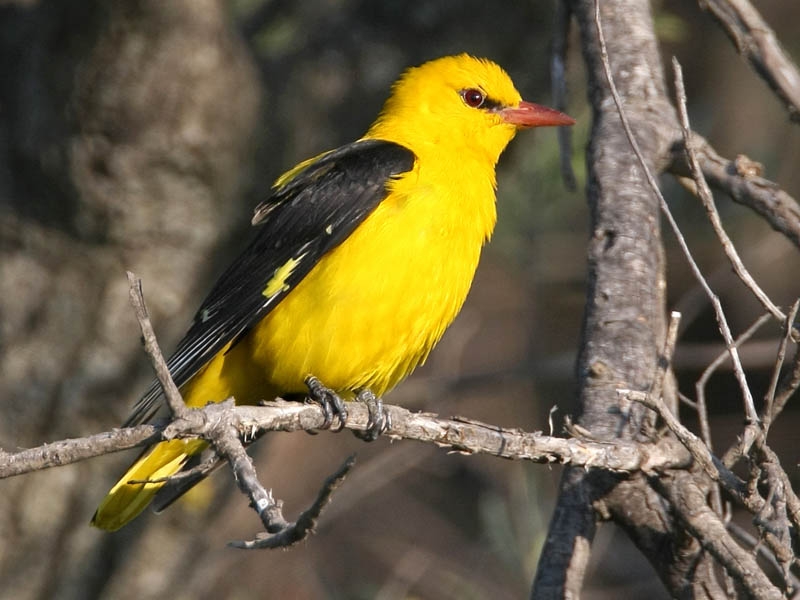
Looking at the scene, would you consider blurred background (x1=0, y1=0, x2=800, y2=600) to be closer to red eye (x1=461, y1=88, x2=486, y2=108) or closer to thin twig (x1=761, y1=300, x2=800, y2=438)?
red eye (x1=461, y1=88, x2=486, y2=108)

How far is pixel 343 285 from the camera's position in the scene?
3.61m

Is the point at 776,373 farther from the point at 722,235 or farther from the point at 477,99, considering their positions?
the point at 477,99

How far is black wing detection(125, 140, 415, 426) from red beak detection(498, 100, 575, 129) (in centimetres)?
51

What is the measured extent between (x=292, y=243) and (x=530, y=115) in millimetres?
1003

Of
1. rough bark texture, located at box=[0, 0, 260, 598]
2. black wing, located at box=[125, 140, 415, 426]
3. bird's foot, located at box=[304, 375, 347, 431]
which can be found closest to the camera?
bird's foot, located at box=[304, 375, 347, 431]

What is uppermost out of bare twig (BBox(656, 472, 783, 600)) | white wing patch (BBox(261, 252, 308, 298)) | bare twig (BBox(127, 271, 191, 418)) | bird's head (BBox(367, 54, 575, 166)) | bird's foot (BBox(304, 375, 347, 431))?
bare twig (BBox(127, 271, 191, 418))

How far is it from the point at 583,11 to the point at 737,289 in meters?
3.50

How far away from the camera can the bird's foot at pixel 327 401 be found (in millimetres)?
3219

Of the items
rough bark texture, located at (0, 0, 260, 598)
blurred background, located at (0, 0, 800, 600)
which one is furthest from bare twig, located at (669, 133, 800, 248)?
rough bark texture, located at (0, 0, 260, 598)

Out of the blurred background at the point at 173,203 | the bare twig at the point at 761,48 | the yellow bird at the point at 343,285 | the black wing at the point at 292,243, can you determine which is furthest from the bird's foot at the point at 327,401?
the bare twig at the point at 761,48

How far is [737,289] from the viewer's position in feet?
22.8

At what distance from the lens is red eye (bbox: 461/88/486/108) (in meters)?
4.30

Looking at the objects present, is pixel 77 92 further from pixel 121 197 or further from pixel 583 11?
pixel 583 11

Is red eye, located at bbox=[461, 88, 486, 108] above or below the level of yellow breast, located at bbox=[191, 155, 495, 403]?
above
